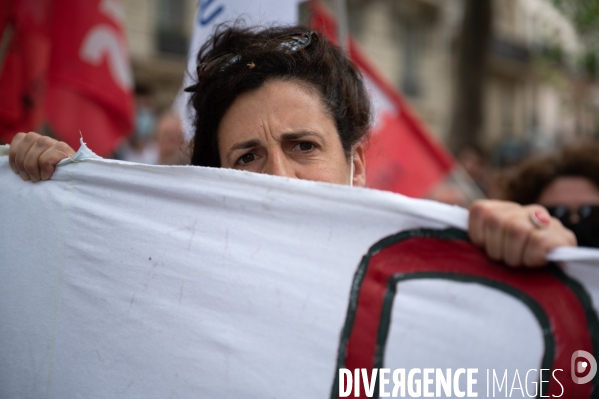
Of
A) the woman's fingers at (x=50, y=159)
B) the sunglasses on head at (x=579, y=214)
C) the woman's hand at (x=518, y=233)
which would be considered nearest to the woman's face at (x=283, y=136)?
the woman's fingers at (x=50, y=159)

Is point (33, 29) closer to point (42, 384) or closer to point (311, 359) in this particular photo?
point (42, 384)

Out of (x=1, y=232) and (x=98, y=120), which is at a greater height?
(x=98, y=120)

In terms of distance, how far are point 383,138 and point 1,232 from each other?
124 inches

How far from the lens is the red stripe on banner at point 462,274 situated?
40.9 inches

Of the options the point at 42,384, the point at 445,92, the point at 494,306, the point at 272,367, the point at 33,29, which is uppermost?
the point at 445,92

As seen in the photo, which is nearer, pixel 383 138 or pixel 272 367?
pixel 272 367

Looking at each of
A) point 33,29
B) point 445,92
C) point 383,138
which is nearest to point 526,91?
point 445,92

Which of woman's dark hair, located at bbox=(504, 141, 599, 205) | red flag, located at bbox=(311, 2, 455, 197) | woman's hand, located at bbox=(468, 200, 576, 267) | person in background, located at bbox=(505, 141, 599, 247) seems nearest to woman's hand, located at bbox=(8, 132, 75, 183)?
woman's hand, located at bbox=(468, 200, 576, 267)

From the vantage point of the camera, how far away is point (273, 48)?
166 centimetres

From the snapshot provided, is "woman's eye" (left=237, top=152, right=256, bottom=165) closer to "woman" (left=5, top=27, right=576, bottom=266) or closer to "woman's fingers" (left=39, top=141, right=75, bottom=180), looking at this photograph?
"woman" (left=5, top=27, right=576, bottom=266)

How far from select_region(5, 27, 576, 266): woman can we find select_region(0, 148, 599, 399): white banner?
26 cm

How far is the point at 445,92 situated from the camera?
72.0ft

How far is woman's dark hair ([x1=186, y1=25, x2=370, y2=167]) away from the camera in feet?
5.35

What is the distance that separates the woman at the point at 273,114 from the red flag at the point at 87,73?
→ 5.50 feet
